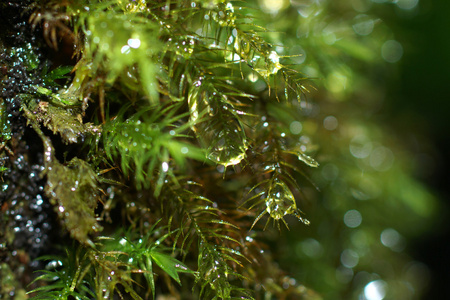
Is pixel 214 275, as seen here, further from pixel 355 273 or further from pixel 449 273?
pixel 449 273

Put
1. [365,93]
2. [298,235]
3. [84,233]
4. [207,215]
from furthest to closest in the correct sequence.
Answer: [365,93]
[298,235]
[207,215]
[84,233]

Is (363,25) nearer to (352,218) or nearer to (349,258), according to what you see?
(352,218)

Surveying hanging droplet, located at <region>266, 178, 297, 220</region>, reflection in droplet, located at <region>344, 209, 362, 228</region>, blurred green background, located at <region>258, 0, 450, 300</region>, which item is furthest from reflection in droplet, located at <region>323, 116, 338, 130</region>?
hanging droplet, located at <region>266, 178, 297, 220</region>

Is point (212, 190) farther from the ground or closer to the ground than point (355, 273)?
farther from the ground

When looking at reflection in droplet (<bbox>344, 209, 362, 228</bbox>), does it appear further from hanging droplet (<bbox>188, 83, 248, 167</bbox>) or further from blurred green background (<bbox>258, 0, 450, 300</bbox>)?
hanging droplet (<bbox>188, 83, 248, 167</bbox>)

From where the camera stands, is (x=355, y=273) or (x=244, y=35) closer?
(x=244, y=35)

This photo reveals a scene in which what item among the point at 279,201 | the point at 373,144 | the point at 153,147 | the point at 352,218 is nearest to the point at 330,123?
the point at 373,144

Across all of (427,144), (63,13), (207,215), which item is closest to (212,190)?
(207,215)
